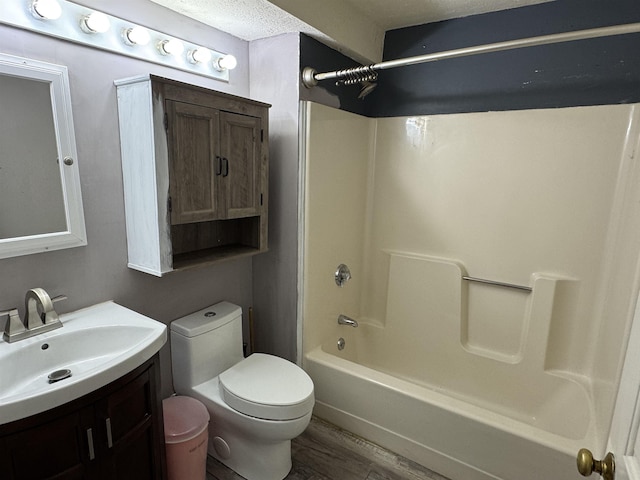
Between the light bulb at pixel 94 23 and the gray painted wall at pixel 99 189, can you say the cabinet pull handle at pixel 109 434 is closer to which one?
the gray painted wall at pixel 99 189

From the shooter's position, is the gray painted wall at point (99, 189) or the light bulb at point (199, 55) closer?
the gray painted wall at point (99, 189)

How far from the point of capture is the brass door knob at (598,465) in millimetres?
675

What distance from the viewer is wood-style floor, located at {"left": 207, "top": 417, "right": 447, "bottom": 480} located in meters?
1.72

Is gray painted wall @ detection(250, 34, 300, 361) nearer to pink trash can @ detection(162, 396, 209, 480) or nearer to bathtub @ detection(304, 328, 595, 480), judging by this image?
bathtub @ detection(304, 328, 595, 480)

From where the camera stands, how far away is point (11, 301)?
1.27 meters

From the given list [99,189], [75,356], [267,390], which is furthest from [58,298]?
[267,390]

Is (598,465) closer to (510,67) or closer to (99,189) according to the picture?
(99,189)

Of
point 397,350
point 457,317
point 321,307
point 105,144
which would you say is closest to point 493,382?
point 457,317

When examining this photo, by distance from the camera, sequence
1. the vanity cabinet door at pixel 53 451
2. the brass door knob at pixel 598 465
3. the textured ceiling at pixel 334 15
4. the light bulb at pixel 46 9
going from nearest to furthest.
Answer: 1. the brass door knob at pixel 598 465
2. the vanity cabinet door at pixel 53 451
3. the light bulb at pixel 46 9
4. the textured ceiling at pixel 334 15

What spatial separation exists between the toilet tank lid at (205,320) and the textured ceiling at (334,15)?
56.7 inches

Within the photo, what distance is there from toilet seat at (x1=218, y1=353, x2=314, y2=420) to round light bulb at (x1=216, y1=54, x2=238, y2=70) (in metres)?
1.52

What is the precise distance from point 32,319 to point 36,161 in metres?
0.57

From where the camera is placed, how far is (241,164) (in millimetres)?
1719

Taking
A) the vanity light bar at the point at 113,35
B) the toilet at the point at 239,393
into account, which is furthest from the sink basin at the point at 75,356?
the vanity light bar at the point at 113,35
